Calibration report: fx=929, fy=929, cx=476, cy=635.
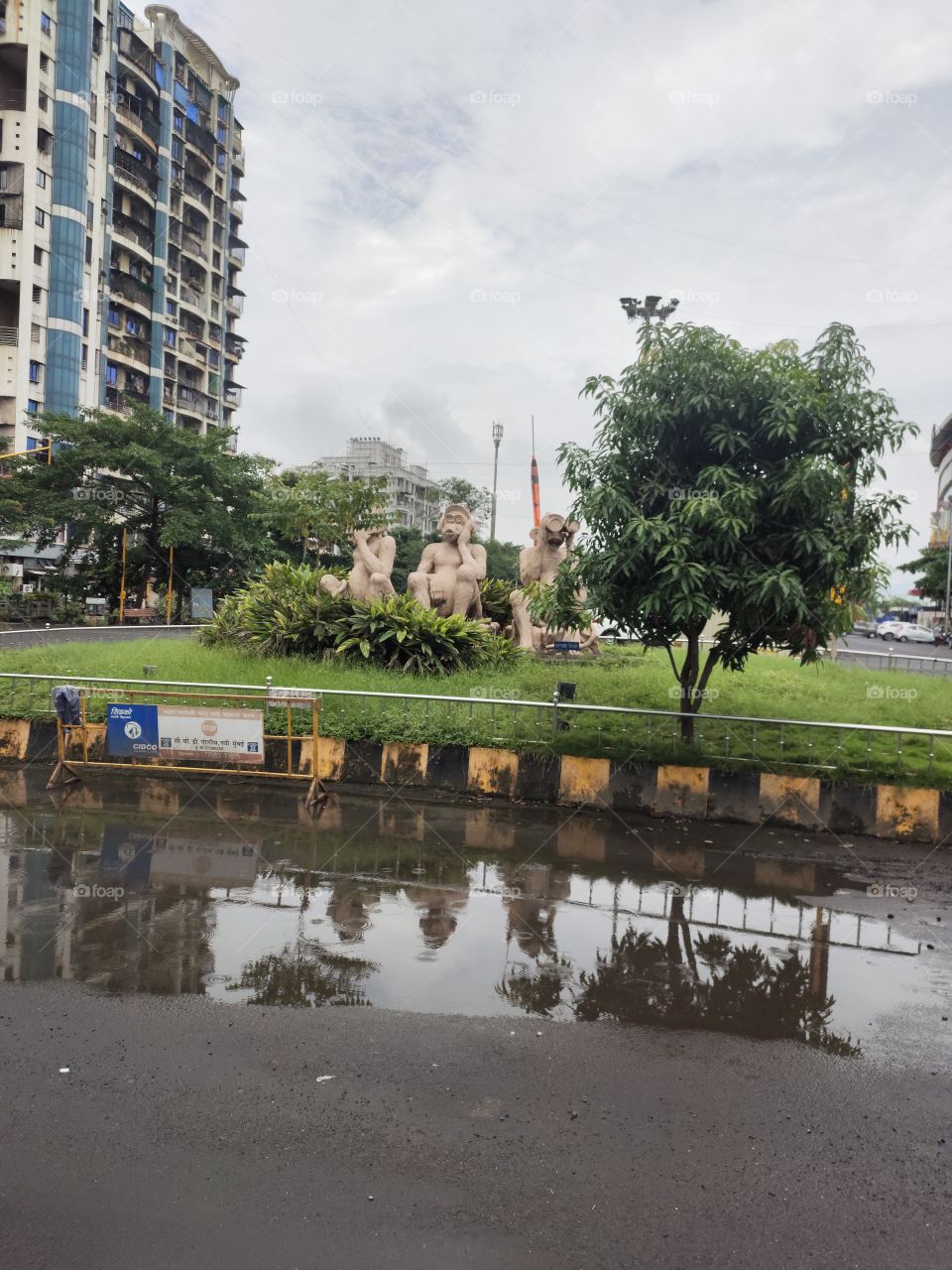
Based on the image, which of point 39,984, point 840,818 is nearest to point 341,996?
point 39,984

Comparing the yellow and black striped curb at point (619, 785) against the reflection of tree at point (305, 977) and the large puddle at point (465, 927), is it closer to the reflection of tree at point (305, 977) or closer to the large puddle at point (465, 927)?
the large puddle at point (465, 927)

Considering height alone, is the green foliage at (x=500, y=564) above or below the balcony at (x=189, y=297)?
below

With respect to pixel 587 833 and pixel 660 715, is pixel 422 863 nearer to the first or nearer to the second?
pixel 587 833

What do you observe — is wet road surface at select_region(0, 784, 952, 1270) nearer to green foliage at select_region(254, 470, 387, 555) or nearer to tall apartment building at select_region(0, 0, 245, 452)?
tall apartment building at select_region(0, 0, 245, 452)

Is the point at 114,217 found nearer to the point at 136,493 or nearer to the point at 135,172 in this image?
the point at 135,172

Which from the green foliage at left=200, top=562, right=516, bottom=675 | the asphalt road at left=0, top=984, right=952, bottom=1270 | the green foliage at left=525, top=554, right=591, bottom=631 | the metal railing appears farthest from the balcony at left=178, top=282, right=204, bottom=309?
the asphalt road at left=0, top=984, right=952, bottom=1270

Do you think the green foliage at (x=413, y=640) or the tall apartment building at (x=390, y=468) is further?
the tall apartment building at (x=390, y=468)

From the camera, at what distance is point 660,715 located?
31.2 feet

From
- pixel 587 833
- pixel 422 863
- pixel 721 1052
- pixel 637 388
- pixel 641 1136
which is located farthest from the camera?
pixel 637 388

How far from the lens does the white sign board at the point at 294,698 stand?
9830 millimetres

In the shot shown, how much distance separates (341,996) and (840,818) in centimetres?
565

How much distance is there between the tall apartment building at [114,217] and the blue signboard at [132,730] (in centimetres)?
2679

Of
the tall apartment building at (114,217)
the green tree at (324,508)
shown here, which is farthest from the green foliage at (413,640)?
the green tree at (324,508)

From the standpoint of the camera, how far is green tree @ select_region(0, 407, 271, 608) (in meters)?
30.5
